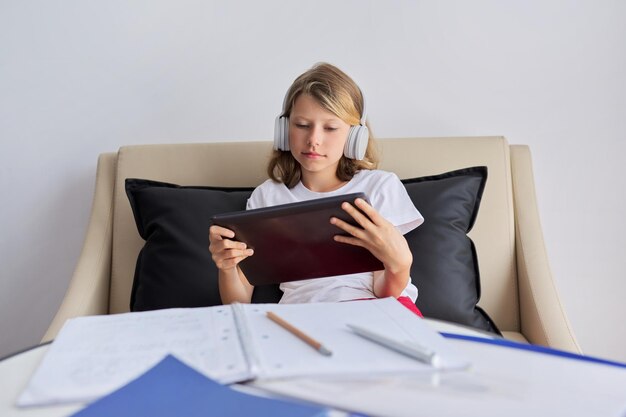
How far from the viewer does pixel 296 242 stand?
3.66 feet

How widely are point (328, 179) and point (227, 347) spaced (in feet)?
2.74

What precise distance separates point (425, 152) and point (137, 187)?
0.73m

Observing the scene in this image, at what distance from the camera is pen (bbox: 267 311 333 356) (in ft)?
2.31

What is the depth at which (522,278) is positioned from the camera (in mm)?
1556

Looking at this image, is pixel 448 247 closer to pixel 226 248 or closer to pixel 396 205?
pixel 396 205

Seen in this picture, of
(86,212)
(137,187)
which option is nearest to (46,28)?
(86,212)

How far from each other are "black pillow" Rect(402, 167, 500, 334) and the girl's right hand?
16.6 inches

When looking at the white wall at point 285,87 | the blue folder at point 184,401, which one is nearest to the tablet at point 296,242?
A: the blue folder at point 184,401

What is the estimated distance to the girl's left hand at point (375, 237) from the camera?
1.06m

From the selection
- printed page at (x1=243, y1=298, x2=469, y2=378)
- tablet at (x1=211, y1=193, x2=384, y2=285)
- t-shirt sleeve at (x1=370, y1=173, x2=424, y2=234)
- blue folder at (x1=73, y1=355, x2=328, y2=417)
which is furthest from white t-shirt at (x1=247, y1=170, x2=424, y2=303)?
blue folder at (x1=73, y1=355, x2=328, y2=417)

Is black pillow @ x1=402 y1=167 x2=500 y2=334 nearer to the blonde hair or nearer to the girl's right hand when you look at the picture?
the blonde hair

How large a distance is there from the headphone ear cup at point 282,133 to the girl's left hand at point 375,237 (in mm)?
420

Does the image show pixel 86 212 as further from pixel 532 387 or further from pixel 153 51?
pixel 532 387

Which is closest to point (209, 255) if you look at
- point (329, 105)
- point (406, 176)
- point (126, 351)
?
point (329, 105)
